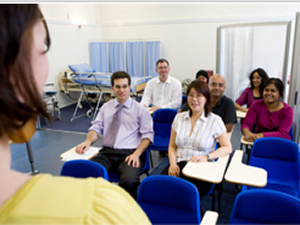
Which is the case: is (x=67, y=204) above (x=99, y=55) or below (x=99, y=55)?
below

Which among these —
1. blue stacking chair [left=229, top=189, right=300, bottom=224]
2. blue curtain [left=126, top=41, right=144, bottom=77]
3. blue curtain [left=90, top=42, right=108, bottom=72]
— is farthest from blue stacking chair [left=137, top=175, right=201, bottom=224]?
blue curtain [left=90, top=42, right=108, bottom=72]

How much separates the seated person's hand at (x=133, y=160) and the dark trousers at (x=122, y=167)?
32mm

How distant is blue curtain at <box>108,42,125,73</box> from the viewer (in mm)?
7660

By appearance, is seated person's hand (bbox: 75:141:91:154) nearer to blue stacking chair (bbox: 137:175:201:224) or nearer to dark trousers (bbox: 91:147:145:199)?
dark trousers (bbox: 91:147:145:199)

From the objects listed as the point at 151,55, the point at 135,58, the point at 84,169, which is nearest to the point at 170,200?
the point at 84,169

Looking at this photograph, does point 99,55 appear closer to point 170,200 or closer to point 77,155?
point 77,155

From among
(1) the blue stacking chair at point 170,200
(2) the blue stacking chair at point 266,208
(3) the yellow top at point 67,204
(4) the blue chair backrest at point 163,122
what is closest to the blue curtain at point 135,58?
(4) the blue chair backrest at point 163,122

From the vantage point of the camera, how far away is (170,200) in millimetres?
1672

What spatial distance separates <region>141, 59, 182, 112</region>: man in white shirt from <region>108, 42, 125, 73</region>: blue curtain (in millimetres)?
3539

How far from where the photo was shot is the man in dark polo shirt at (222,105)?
3.03 meters

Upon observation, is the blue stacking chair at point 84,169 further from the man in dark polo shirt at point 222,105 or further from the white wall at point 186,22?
the white wall at point 186,22

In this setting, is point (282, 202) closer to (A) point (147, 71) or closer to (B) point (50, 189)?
(B) point (50, 189)

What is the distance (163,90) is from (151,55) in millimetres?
3129

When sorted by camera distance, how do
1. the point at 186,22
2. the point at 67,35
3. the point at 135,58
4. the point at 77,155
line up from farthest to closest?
the point at 135,58 → the point at 67,35 → the point at 186,22 → the point at 77,155
